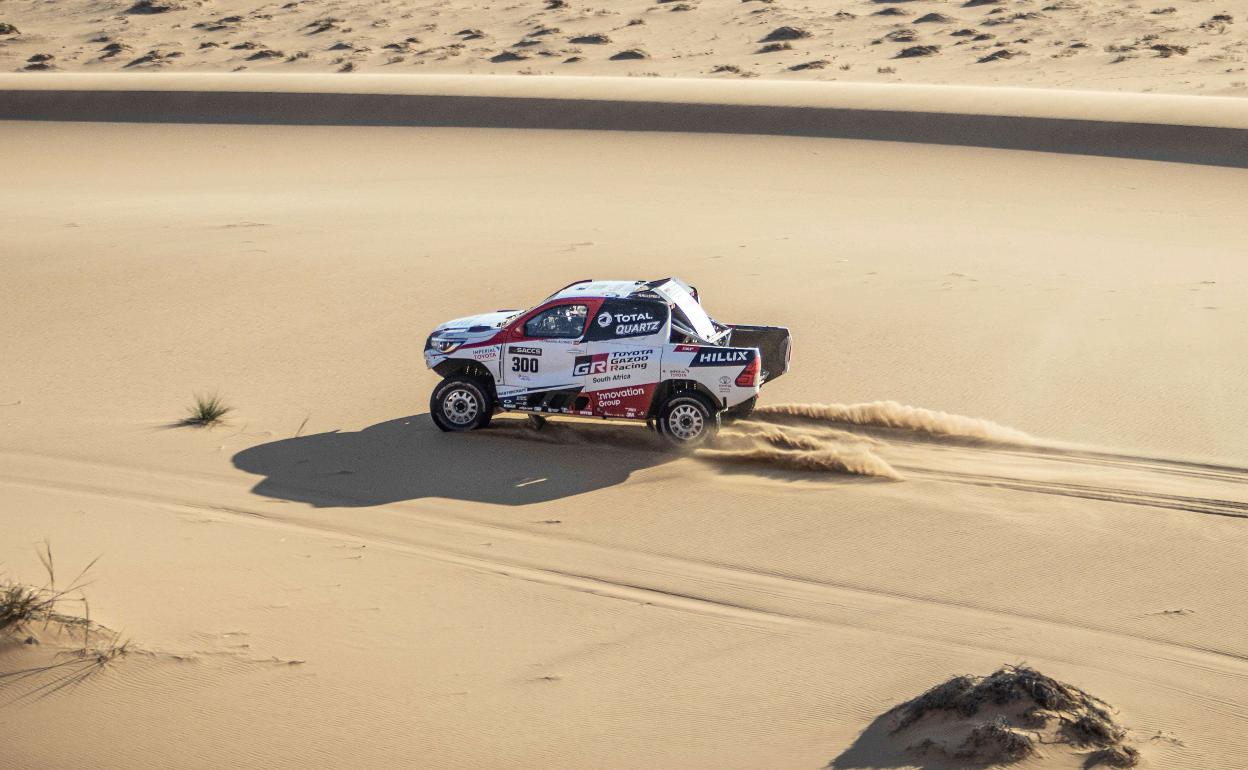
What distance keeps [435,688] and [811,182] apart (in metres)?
21.5

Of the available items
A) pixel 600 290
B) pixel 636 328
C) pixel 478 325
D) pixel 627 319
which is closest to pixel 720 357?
pixel 636 328

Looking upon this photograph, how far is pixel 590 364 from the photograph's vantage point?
1389 cm

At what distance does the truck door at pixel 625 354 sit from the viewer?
13.8 metres

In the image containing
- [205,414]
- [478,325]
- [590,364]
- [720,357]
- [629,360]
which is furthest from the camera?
[205,414]

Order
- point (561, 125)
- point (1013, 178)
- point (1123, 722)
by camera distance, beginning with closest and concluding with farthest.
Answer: point (1123, 722)
point (1013, 178)
point (561, 125)

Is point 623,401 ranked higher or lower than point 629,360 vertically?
lower

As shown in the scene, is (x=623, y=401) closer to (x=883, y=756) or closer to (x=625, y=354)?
(x=625, y=354)

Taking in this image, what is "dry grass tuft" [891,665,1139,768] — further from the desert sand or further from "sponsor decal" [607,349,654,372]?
"sponsor decal" [607,349,654,372]

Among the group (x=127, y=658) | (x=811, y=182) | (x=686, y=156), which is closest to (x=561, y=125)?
(x=686, y=156)

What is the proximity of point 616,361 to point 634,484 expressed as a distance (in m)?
1.40

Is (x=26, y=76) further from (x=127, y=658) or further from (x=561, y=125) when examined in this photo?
(x=127, y=658)

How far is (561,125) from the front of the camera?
3475 cm

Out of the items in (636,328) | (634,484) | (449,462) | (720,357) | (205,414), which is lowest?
(634,484)

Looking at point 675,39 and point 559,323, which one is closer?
point 559,323
